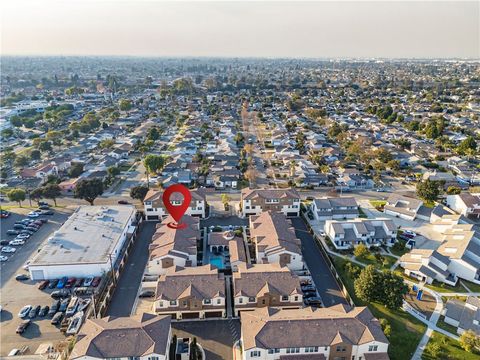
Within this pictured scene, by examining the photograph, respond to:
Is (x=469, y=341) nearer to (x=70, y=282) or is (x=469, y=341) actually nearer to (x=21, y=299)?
(x=70, y=282)

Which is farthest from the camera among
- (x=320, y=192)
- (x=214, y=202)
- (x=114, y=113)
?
(x=114, y=113)

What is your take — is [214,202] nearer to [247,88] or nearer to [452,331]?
[452,331]

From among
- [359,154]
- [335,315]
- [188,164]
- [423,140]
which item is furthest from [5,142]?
[423,140]

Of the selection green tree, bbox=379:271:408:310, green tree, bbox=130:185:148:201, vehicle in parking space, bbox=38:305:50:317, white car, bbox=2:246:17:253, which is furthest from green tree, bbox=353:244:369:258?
white car, bbox=2:246:17:253

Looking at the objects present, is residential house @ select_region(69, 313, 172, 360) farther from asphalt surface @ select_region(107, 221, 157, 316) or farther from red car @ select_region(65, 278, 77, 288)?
red car @ select_region(65, 278, 77, 288)

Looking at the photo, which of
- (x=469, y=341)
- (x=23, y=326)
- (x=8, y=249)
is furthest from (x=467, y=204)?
(x=8, y=249)

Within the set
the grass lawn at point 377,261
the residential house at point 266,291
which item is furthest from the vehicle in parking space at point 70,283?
the grass lawn at point 377,261
